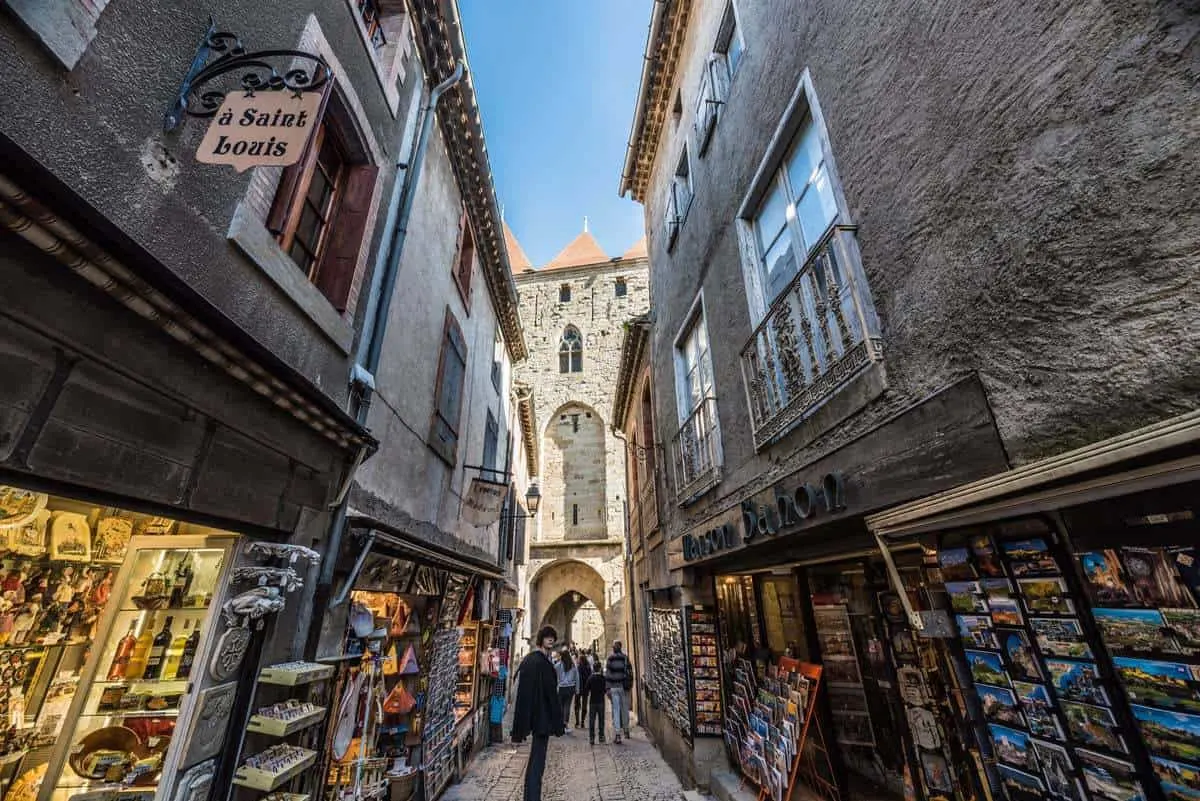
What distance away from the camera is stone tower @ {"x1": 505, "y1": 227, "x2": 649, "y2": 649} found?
19750 mm

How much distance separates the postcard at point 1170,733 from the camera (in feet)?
4.65

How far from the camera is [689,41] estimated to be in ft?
25.4

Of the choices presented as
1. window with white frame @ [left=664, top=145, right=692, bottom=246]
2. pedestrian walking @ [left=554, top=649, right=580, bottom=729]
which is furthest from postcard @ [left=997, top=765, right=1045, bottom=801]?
pedestrian walking @ [left=554, top=649, right=580, bottom=729]

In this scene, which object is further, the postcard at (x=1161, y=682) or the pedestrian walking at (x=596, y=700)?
the pedestrian walking at (x=596, y=700)

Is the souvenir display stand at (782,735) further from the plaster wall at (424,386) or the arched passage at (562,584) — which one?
the arched passage at (562,584)

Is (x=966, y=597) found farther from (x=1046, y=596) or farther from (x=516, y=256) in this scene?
(x=516, y=256)

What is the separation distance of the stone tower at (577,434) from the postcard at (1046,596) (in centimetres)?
1739

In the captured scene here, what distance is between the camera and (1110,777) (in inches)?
64.2

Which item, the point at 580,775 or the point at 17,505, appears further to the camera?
the point at 580,775

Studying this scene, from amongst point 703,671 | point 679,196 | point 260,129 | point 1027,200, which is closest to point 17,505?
point 260,129

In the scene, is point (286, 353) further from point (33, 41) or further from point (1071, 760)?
point (1071, 760)

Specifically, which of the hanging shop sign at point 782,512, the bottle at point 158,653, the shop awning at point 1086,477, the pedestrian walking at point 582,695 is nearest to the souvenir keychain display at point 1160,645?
the shop awning at point 1086,477

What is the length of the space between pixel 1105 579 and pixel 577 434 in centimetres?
2251

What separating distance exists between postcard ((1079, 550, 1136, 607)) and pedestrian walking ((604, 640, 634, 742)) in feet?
31.2
